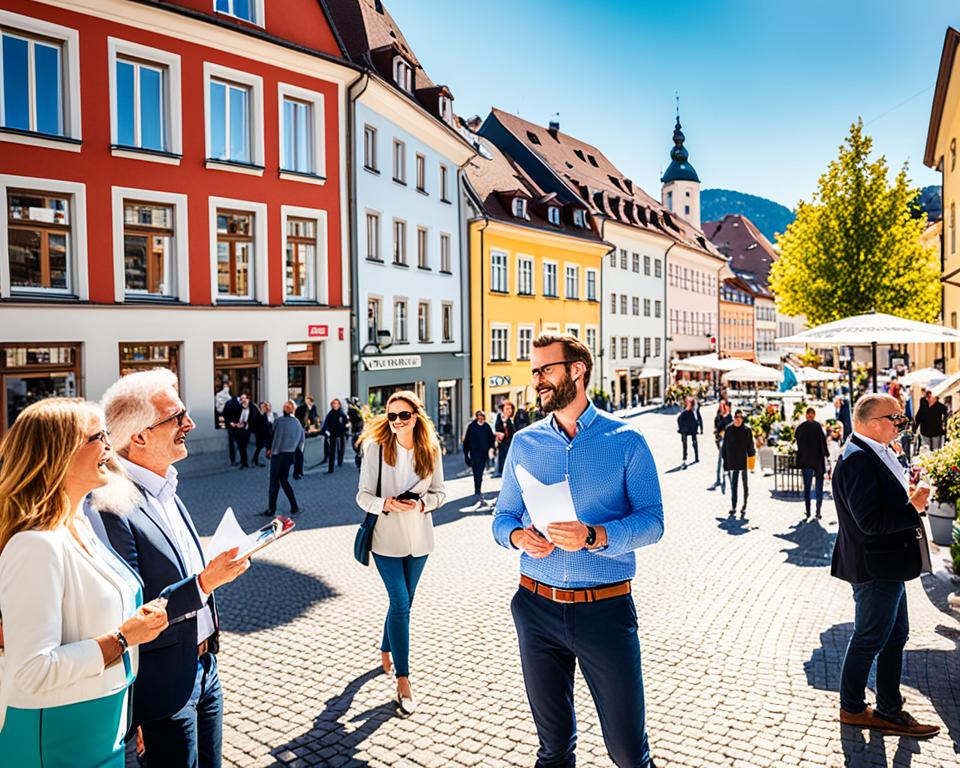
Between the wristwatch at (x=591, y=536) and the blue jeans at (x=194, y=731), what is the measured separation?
5.44ft

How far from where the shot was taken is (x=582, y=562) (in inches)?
130

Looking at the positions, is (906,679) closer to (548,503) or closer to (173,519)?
(548,503)

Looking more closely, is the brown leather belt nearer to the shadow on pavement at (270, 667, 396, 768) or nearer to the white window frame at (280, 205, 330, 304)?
the shadow on pavement at (270, 667, 396, 768)

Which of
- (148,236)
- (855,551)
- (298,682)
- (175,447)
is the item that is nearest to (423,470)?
(298,682)

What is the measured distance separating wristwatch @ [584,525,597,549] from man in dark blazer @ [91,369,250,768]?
131cm

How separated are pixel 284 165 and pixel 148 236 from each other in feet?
14.4

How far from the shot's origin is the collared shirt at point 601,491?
329 centimetres

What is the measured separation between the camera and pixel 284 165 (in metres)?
21.3

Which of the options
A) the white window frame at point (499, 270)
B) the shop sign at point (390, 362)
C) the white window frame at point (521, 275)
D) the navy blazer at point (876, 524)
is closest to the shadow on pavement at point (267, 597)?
the navy blazer at point (876, 524)

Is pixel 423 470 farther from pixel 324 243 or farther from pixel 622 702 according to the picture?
pixel 324 243

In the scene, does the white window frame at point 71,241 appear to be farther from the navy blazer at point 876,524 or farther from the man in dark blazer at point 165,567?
the navy blazer at point 876,524

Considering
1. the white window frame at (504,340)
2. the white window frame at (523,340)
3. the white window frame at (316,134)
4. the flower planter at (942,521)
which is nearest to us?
the flower planter at (942,521)

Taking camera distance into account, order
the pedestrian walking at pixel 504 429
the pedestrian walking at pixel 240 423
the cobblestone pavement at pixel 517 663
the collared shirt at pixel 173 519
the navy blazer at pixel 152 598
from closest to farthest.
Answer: the navy blazer at pixel 152 598 < the collared shirt at pixel 173 519 < the cobblestone pavement at pixel 517 663 < the pedestrian walking at pixel 504 429 < the pedestrian walking at pixel 240 423

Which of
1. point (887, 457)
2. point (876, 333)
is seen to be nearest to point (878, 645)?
point (887, 457)
